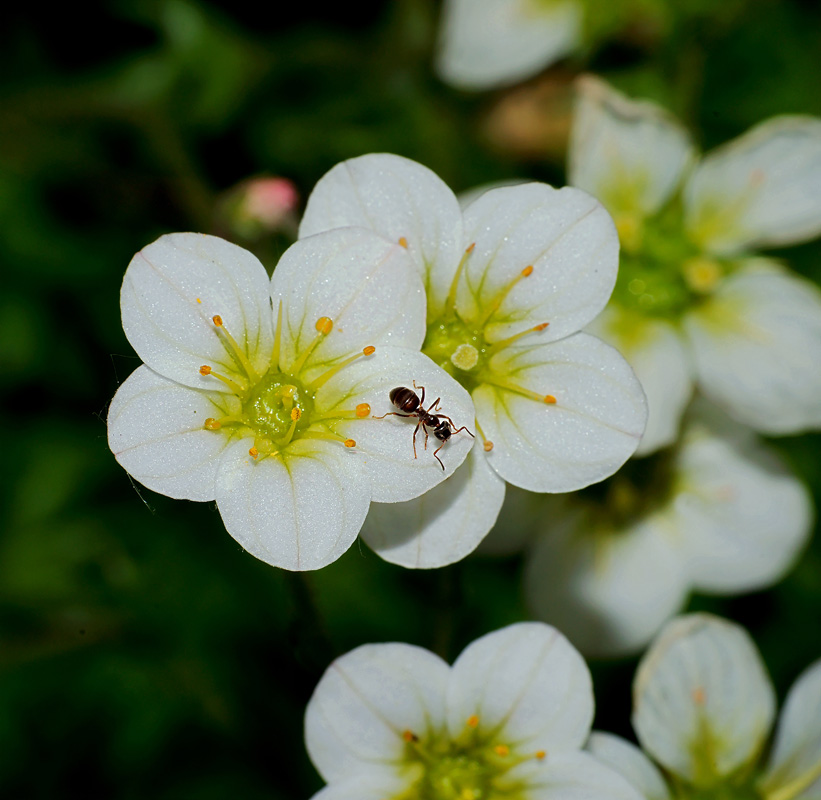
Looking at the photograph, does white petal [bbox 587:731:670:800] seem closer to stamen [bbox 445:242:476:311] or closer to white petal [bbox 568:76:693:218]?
stamen [bbox 445:242:476:311]

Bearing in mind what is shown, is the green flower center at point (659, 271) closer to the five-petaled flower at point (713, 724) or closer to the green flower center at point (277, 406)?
the five-petaled flower at point (713, 724)

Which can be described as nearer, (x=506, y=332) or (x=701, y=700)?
(x=506, y=332)

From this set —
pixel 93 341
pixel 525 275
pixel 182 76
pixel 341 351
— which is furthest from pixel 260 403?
pixel 182 76

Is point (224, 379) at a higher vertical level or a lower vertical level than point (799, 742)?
higher

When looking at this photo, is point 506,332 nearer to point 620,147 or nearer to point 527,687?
point 527,687

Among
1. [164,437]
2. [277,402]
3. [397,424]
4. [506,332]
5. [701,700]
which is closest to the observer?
[164,437]

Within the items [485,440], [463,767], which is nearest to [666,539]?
[463,767]

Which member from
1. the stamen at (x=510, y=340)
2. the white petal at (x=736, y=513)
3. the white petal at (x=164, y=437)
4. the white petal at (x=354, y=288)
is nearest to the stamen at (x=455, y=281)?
the stamen at (x=510, y=340)

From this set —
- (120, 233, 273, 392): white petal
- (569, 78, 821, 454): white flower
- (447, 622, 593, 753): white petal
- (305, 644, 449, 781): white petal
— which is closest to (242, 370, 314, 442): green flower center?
(120, 233, 273, 392): white petal
